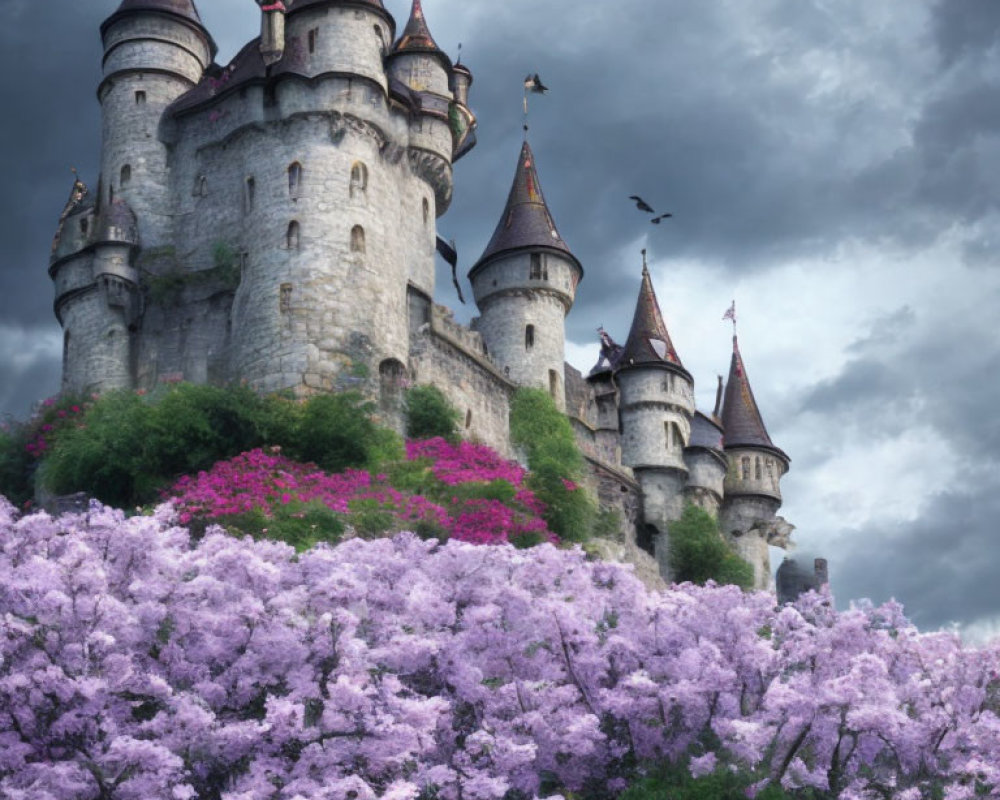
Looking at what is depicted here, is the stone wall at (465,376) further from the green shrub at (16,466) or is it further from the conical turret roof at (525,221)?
the green shrub at (16,466)

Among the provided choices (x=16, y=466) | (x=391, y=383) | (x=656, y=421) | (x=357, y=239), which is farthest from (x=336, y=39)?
(x=656, y=421)

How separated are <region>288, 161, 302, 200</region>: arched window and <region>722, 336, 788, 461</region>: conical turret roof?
27.6 meters

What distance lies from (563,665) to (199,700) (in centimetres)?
575

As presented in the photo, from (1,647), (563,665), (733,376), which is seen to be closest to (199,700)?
(1,647)

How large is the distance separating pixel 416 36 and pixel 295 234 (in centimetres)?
1243

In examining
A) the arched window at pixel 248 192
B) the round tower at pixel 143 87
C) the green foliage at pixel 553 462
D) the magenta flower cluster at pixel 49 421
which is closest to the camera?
the magenta flower cluster at pixel 49 421

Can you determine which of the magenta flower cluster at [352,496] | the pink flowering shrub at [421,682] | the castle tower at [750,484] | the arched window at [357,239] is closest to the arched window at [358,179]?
the arched window at [357,239]

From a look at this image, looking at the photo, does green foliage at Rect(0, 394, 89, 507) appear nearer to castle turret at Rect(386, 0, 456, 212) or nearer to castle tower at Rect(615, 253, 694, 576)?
castle turret at Rect(386, 0, 456, 212)

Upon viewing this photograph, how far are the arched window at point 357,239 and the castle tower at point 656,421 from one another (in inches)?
738

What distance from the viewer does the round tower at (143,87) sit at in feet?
154

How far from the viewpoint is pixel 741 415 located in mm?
65062

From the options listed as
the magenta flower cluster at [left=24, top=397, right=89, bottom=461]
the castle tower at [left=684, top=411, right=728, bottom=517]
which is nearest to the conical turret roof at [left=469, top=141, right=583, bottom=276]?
the castle tower at [left=684, top=411, right=728, bottom=517]

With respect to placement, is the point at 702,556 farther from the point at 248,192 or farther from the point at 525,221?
the point at 248,192

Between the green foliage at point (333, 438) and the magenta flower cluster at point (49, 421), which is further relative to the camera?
the magenta flower cluster at point (49, 421)
